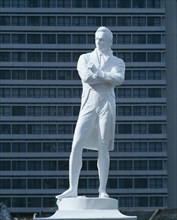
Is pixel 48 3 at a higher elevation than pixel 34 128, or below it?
higher

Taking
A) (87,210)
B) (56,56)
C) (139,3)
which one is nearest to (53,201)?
(56,56)

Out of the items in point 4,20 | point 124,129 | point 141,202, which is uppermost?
point 4,20

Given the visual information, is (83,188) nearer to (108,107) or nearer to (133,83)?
(133,83)

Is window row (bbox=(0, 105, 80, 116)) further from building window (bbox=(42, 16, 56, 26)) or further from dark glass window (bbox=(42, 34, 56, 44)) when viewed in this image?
building window (bbox=(42, 16, 56, 26))

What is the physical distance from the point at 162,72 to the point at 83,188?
15.2 metres

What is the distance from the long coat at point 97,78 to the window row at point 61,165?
72765 mm

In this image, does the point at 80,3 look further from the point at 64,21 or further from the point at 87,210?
the point at 87,210

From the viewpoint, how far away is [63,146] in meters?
93.8

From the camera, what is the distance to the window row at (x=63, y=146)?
9375 cm

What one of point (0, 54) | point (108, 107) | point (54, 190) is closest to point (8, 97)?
point (0, 54)

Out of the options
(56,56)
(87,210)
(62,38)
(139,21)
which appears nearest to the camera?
(87,210)

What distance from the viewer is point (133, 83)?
94438mm

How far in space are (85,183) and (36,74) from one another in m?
12.9

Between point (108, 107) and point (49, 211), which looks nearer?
point (108, 107)
